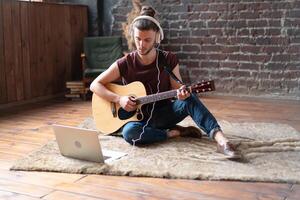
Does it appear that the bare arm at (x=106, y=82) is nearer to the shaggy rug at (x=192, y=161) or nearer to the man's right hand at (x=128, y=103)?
the man's right hand at (x=128, y=103)

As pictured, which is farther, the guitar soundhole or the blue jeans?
the guitar soundhole

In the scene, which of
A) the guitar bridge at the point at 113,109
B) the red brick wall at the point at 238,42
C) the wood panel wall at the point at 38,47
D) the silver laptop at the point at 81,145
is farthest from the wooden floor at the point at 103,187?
A: the red brick wall at the point at 238,42

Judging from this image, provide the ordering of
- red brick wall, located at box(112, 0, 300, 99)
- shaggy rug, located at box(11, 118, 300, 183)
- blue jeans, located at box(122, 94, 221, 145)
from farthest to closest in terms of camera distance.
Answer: red brick wall, located at box(112, 0, 300, 99) → blue jeans, located at box(122, 94, 221, 145) → shaggy rug, located at box(11, 118, 300, 183)

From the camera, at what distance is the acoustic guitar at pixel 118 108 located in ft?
8.55

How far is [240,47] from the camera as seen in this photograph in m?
4.75

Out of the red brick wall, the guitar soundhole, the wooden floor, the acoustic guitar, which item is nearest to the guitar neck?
the acoustic guitar

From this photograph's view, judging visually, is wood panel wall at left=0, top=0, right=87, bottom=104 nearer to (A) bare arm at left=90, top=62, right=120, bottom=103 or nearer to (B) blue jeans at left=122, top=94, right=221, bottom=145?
(A) bare arm at left=90, top=62, right=120, bottom=103

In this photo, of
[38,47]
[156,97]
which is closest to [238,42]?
[38,47]

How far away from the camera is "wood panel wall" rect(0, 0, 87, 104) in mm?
4211

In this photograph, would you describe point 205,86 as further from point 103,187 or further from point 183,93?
point 103,187

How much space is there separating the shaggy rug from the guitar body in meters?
0.10

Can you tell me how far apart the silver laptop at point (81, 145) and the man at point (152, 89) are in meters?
0.30

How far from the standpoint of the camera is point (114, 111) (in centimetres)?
277

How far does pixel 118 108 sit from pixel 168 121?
1.15 feet
